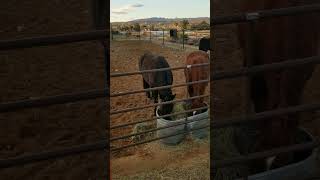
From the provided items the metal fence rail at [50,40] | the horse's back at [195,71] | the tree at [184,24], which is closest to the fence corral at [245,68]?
the tree at [184,24]

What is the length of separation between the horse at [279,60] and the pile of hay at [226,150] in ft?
0.19

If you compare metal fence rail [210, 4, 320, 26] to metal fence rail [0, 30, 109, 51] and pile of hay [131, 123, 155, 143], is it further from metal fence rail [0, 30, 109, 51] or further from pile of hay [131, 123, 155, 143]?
pile of hay [131, 123, 155, 143]

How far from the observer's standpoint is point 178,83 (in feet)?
7.64

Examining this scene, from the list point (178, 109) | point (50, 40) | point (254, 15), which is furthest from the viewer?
point (178, 109)

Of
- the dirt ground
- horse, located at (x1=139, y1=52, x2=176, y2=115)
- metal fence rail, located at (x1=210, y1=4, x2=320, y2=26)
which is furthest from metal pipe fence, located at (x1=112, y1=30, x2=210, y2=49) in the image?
horse, located at (x1=139, y1=52, x2=176, y2=115)

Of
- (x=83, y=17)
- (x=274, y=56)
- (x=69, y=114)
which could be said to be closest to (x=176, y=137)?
(x=274, y=56)

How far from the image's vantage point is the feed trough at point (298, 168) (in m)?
1.27

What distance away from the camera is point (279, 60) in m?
1.17

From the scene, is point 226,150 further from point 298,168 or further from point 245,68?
point 245,68

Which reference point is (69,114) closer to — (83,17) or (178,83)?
(83,17)

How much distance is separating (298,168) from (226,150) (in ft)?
0.83

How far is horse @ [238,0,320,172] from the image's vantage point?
1.16m

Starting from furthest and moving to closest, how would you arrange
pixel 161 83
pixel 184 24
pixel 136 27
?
pixel 161 83
pixel 184 24
pixel 136 27

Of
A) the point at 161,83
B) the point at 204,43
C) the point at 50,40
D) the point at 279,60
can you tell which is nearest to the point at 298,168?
the point at 279,60
